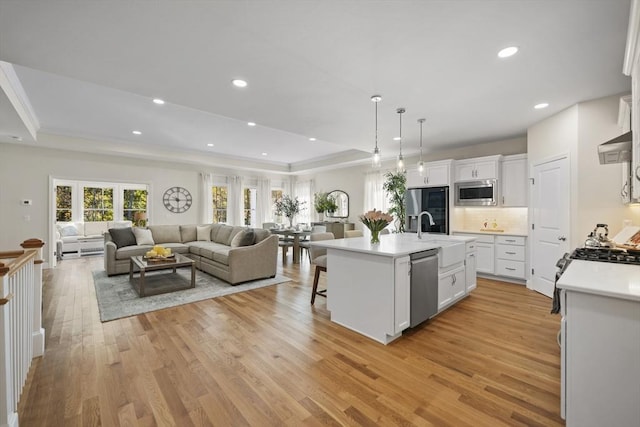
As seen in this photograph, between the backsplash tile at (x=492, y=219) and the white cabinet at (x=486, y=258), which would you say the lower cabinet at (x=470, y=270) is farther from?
the backsplash tile at (x=492, y=219)

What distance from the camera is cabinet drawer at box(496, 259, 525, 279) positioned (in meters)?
4.59

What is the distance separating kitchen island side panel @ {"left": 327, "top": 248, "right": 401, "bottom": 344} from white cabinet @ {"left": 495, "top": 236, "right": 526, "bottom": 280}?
10.7 feet

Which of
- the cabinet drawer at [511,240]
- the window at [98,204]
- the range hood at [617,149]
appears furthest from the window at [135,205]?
the range hood at [617,149]

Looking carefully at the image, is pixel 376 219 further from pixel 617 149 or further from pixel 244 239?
pixel 244 239

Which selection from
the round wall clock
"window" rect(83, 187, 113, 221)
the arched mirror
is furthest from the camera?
the arched mirror

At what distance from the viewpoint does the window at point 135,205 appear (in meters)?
7.70

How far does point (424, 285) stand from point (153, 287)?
160 inches

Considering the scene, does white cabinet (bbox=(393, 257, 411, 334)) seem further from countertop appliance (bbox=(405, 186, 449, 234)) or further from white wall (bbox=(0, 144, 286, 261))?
white wall (bbox=(0, 144, 286, 261))

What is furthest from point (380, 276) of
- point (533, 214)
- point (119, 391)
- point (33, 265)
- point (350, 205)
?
point (350, 205)

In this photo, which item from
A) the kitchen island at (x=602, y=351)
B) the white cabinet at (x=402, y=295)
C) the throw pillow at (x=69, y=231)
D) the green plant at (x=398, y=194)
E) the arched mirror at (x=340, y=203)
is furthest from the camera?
the arched mirror at (x=340, y=203)

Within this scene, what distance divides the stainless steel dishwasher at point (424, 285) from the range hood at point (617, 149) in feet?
5.67

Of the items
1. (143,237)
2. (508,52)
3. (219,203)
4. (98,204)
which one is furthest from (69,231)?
(508,52)

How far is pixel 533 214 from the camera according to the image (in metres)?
4.32

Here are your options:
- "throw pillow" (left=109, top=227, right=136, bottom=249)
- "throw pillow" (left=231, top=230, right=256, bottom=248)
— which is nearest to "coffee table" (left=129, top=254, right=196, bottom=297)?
"throw pillow" (left=231, top=230, right=256, bottom=248)
